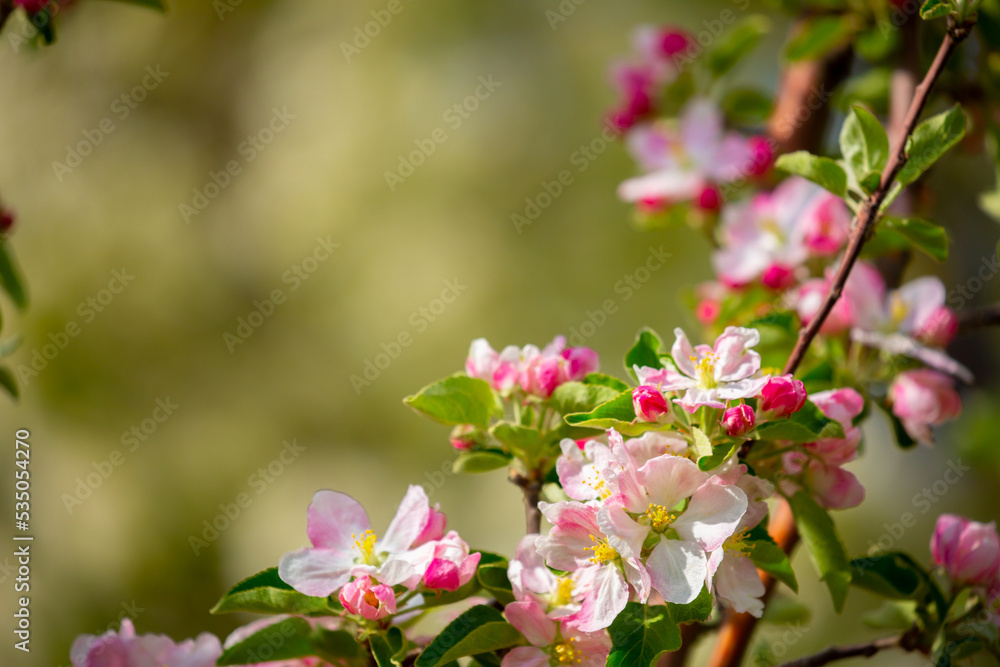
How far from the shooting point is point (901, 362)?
0.77 meters

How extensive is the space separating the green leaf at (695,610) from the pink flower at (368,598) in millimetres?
176

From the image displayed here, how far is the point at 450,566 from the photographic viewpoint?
52cm

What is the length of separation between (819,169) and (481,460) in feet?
1.05

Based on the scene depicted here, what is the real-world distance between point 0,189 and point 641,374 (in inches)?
96.7

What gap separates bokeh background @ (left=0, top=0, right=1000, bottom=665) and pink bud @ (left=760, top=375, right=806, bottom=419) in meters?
1.95

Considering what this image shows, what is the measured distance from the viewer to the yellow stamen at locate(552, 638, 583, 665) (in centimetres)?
53

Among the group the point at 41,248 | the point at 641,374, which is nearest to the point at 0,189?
the point at 41,248

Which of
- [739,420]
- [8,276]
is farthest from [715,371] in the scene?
[8,276]

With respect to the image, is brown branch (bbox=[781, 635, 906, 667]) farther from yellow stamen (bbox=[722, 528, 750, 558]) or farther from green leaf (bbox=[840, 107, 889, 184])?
green leaf (bbox=[840, 107, 889, 184])

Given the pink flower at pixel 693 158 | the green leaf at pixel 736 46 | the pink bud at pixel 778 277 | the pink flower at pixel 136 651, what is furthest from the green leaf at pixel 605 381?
the green leaf at pixel 736 46

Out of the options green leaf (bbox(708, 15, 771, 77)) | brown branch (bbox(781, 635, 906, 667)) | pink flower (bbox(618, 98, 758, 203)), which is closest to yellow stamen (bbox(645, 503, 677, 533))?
brown branch (bbox(781, 635, 906, 667))

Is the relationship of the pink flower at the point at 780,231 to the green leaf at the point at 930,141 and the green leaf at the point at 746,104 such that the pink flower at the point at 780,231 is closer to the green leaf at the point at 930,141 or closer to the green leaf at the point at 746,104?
the green leaf at the point at 746,104

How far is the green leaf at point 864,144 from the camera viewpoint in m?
0.58

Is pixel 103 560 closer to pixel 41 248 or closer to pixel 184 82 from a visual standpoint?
pixel 41 248
